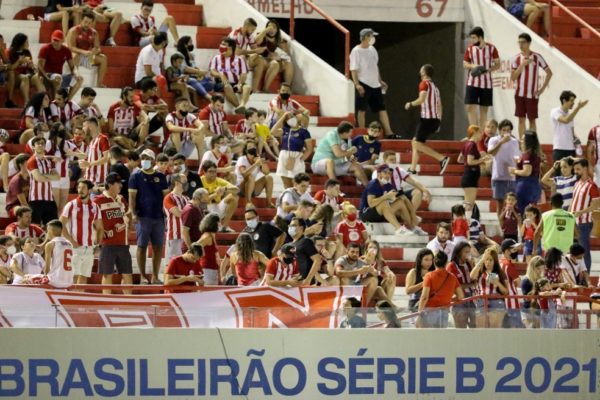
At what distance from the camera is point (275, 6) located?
90.1 ft

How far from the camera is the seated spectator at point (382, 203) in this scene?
71.8 ft

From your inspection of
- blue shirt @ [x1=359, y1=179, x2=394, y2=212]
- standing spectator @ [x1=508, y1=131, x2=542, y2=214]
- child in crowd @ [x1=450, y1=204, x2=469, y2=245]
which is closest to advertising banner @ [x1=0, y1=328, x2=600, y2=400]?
child in crowd @ [x1=450, y1=204, x2=469, y2=245]

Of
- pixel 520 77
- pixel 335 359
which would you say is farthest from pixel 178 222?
pixel 520 77

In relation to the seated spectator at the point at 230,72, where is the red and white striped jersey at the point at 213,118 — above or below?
below

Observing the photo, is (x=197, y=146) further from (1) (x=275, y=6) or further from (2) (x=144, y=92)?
(1) (x=275, y=6)

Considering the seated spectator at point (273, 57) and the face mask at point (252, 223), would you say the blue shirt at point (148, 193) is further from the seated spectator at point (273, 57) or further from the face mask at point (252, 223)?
the seated spectator at point (273, 57)

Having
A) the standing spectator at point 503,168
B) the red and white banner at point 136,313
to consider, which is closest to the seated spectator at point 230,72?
the standing spectator at point 503,168

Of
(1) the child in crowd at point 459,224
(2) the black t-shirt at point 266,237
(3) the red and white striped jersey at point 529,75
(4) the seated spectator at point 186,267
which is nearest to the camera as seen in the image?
(4) the seated spectator at point 186,267

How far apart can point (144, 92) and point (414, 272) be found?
18.3ft

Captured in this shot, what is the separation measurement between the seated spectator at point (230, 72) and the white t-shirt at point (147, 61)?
77cm

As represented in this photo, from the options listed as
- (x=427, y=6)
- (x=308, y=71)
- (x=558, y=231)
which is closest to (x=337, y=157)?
(x=308, y=71)

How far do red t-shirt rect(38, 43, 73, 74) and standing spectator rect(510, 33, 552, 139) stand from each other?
6228 millimetres

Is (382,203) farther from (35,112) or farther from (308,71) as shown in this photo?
(35,112)

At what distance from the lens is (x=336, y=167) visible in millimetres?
23047
